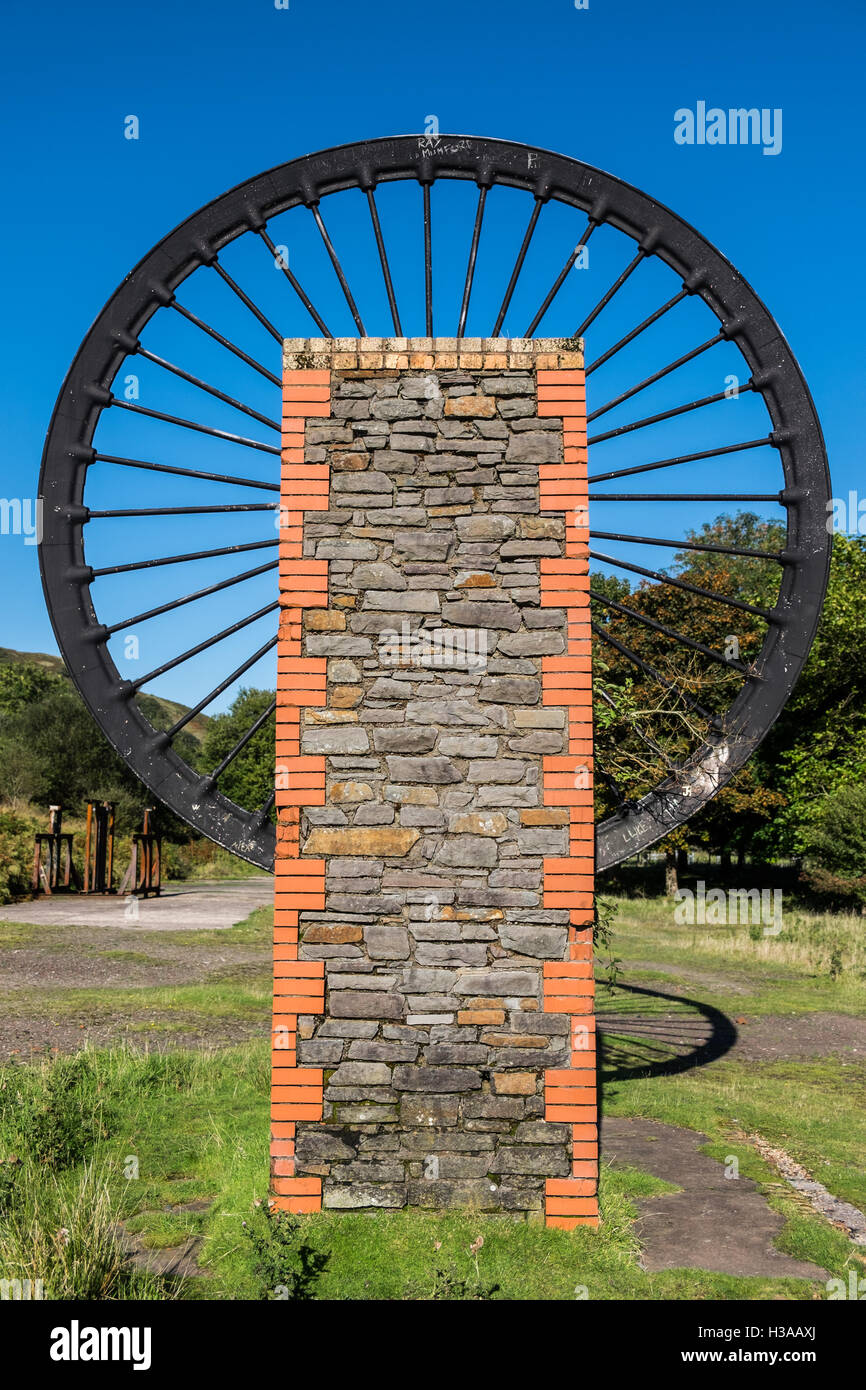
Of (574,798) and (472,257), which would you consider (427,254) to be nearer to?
(472,257)

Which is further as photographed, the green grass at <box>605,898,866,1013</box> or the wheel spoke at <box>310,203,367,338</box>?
the green grass at <box>605,898,866,1013</box>

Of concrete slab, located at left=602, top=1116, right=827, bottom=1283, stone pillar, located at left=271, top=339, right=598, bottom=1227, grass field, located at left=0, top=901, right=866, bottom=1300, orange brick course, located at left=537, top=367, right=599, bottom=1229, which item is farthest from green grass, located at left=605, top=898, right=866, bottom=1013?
stone pillar, located at left=271, top=339, right=598, bottom=1227

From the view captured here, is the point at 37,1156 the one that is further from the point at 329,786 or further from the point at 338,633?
the point at 338,633

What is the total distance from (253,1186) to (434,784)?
2281mm

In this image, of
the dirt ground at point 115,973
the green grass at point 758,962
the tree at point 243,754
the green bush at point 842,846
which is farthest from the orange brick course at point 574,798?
the tree at point 243,754

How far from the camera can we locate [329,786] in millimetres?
4883

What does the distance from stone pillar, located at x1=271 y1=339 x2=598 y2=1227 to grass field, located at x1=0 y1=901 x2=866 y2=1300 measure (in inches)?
11.6

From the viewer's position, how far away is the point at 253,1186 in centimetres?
478
